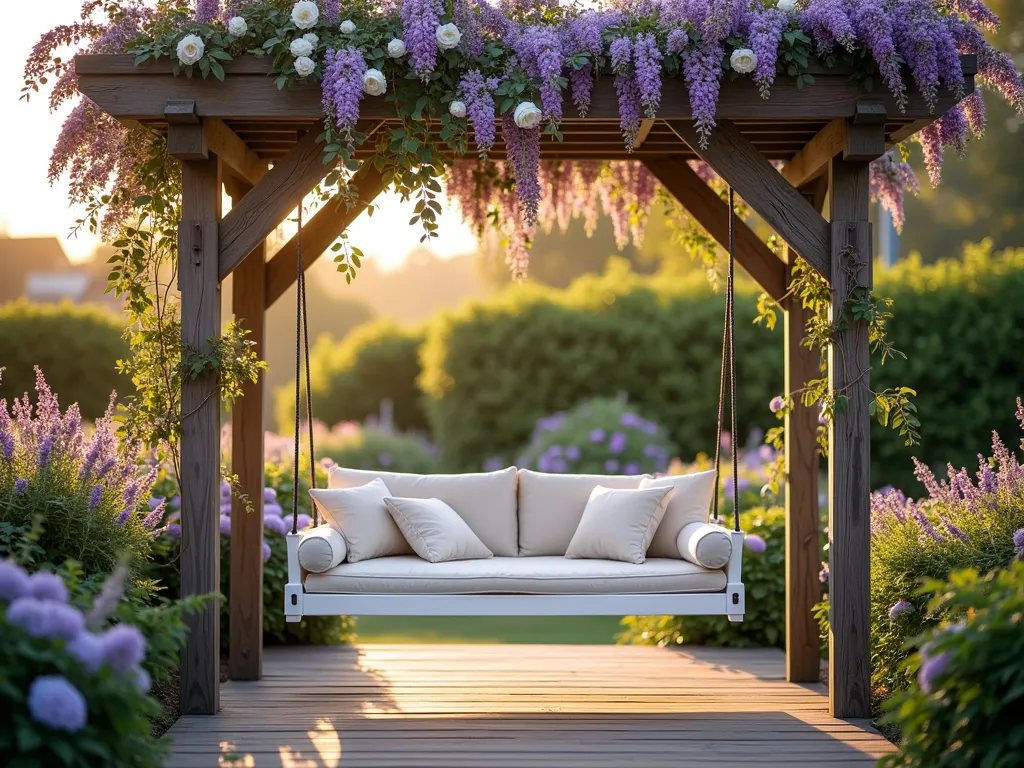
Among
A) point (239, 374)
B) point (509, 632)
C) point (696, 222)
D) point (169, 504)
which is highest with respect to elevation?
point (696, 222)

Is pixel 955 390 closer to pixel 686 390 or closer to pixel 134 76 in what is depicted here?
pixel 686 390

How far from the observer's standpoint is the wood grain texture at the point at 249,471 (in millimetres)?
4621

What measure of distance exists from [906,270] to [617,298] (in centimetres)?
239

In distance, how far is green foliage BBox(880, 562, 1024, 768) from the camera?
102 inches

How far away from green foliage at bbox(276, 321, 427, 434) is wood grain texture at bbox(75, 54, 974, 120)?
7752 millimetres

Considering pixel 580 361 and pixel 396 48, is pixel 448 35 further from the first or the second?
pixel 580 361

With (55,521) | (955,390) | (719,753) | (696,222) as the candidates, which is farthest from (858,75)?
(955,390)

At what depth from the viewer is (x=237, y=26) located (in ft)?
12.2

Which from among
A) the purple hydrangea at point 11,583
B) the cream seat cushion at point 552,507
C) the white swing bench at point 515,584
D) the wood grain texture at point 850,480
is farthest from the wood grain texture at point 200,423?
the wood grain texture at point 850,480

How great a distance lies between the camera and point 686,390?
9.18 meters

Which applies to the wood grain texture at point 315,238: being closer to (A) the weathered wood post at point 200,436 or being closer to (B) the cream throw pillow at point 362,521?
(A) the weathered wood post at point 200,436

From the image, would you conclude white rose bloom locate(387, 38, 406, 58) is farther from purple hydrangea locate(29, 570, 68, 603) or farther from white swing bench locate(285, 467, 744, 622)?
purple hydrangea locate(29, 570, 68, 603)

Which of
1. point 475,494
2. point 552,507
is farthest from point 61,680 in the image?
point 552,507

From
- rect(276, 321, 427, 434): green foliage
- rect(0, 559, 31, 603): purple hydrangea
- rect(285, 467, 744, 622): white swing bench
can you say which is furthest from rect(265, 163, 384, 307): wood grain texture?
rect(276, 321, 427, 434): green foliage
